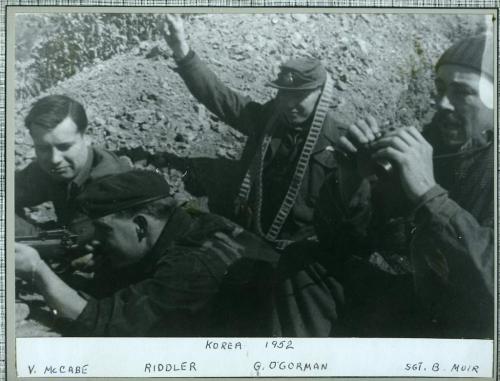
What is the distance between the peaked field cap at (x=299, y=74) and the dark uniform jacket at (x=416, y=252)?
1.26 ft

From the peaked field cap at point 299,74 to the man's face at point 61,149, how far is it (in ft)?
2.51

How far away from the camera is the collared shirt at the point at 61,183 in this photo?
238 cm

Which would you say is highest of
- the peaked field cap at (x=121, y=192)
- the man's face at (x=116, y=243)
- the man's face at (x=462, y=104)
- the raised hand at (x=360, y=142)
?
the man's face at (x=462, y=104)

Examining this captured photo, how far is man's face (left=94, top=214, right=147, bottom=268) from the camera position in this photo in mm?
2389

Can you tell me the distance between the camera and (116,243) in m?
2.39

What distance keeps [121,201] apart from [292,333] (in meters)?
0.83

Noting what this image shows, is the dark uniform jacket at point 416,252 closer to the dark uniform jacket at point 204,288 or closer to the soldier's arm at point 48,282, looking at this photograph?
the dark uniform jacket at point 204,288

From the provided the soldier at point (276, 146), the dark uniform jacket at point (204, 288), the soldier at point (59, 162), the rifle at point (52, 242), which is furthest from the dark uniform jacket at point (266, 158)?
the rifle at point (52, 242)

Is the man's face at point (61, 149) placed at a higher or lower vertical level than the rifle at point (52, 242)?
higher

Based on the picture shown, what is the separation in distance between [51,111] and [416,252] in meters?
1.49

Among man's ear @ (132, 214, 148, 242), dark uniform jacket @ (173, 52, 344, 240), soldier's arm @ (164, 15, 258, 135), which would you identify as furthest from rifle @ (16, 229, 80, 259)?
soldier's arm @ (164, 15, 258, 135)

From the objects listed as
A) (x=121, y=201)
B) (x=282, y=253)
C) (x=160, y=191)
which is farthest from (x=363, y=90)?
(x=121, y=201)

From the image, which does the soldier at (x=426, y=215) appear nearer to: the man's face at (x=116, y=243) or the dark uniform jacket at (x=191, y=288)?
the dark uniform jacket at (x=191, y=288)

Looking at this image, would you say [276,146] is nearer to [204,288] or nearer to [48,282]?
[204,288]
